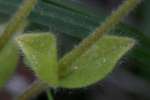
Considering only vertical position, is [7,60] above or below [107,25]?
below

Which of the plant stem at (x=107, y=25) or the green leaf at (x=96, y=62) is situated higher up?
the plant stem at (x=107, y=25)

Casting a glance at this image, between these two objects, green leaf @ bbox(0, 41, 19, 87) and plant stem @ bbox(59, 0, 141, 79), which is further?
green leaf @ bbox(0, 41, 19, 87)

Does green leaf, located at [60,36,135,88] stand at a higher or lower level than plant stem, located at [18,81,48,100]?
higher

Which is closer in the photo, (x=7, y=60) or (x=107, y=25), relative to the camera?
(x=107, y=25)

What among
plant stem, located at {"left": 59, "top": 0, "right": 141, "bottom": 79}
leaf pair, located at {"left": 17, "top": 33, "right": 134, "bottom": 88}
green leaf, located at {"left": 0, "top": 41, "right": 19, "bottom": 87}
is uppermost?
plant stem, located at {"left": 59, "top": 0, "right": 141, "bottom": 79}

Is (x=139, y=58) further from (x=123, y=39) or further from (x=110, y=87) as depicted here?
(x=110, y=87)
